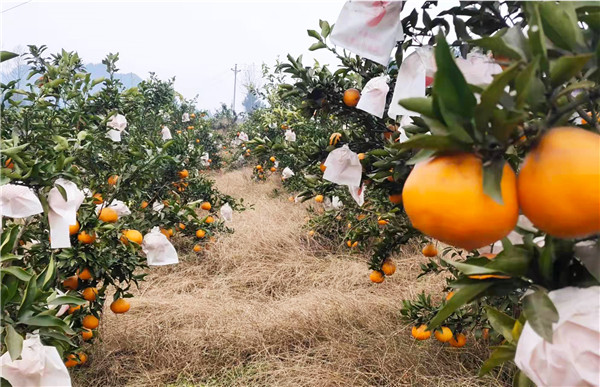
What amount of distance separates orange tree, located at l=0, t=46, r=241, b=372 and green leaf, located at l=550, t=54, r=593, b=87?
3.19ft

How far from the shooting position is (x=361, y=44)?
743 mm

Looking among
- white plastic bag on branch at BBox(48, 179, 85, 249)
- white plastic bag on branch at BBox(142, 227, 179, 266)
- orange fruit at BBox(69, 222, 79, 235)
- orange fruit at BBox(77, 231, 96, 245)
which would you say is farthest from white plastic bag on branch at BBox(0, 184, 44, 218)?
white plastic bag on branch at BBox(142, 227, 179, 266)

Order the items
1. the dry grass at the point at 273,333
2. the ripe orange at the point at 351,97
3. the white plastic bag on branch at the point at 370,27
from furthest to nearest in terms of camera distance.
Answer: the dry grass at the point at 273,333 < the ripe orange at the point at 351,97 < the white plastic bag on branch at the point at 370,27

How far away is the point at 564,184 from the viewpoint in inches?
15.2

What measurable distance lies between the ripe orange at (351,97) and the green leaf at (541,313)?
4.05 feet

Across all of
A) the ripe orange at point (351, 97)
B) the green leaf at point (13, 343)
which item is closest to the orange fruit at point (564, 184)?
the green leaf at point (13, 343)

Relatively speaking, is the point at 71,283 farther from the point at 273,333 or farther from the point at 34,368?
the point at 273,333

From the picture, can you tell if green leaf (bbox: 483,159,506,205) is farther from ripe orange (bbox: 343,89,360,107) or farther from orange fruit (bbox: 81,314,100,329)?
orange fruit (bbox: 81,314,100,329)

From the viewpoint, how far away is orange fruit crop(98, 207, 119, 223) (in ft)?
6.17

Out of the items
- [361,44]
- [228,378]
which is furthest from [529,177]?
[228,378]

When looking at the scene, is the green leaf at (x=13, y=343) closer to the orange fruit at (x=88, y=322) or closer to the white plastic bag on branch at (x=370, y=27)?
the white plastic bag on branch at (x=370, y=27)

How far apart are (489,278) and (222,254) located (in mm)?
4106

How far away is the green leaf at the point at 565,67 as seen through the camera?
0.39m

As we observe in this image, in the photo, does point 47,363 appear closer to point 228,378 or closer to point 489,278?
point 489,278
